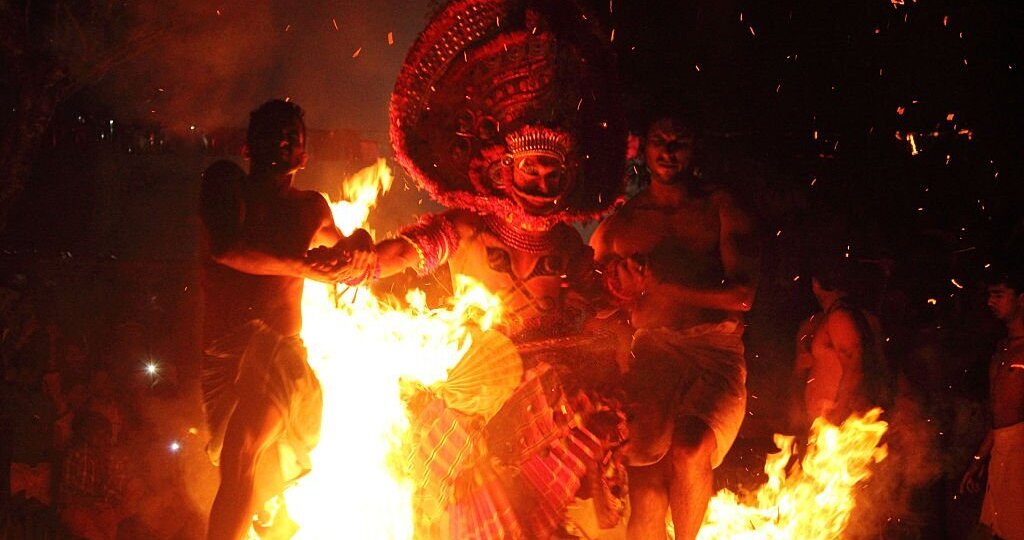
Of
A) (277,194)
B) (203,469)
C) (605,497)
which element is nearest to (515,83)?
(277,194)

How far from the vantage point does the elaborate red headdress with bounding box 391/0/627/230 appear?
16.1 ft

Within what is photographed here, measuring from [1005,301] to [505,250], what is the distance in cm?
374

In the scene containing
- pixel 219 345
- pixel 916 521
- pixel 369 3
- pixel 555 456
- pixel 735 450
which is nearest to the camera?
pixel 219 345

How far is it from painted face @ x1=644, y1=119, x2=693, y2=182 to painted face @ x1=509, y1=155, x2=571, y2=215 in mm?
573

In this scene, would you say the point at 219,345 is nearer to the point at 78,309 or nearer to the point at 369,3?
the point at 369,3

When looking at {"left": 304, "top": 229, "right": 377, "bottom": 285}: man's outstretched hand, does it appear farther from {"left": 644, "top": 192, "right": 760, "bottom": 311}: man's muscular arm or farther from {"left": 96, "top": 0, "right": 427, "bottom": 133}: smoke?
{"left": 96, "top": 0, "right": 427, "bottom": 133}: smoke

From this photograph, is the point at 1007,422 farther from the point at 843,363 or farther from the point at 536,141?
the point at 536,141

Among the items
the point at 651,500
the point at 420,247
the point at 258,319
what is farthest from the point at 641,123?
the point at 258,319

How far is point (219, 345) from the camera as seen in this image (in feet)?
14.2

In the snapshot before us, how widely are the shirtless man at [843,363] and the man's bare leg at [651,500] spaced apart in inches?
88.6

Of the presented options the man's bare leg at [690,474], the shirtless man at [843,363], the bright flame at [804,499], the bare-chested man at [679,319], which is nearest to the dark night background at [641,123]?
the shirtless man at [843,363]

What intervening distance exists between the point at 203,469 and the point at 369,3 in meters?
3.38

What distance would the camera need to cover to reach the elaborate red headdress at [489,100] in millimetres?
4898

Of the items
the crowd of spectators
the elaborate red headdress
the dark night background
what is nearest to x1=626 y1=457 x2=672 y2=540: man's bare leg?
the elaborate red headdress
